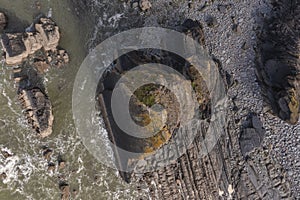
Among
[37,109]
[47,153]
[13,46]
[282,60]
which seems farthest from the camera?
[282,60]

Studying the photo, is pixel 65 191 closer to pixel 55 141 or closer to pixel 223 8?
pixel 55 141

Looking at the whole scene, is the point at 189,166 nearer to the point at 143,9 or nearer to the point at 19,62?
the point at 143,9

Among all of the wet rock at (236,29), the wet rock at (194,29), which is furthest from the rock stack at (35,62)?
the wet rock at (236,29)

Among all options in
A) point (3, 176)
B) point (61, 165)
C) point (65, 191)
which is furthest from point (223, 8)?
point (3, 176)

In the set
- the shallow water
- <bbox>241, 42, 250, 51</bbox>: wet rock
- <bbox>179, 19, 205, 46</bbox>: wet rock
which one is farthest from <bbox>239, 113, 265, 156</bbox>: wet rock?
the shallow water

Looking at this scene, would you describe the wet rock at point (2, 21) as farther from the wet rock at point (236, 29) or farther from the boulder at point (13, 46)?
the wet rock at point (236, 29)

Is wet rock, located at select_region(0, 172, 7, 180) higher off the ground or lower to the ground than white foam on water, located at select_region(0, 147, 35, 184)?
lower

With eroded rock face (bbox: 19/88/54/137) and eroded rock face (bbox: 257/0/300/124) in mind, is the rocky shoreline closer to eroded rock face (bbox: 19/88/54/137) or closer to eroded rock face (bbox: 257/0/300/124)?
eroded rock face (bbox: 257/0/300/124)

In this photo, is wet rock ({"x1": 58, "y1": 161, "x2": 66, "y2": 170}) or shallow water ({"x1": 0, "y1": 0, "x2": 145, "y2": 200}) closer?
shallow water ({"x1": 0, "y1": 0, "x2": 145, "y2": 200})

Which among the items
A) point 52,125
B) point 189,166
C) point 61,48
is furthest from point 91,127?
point 189,166
